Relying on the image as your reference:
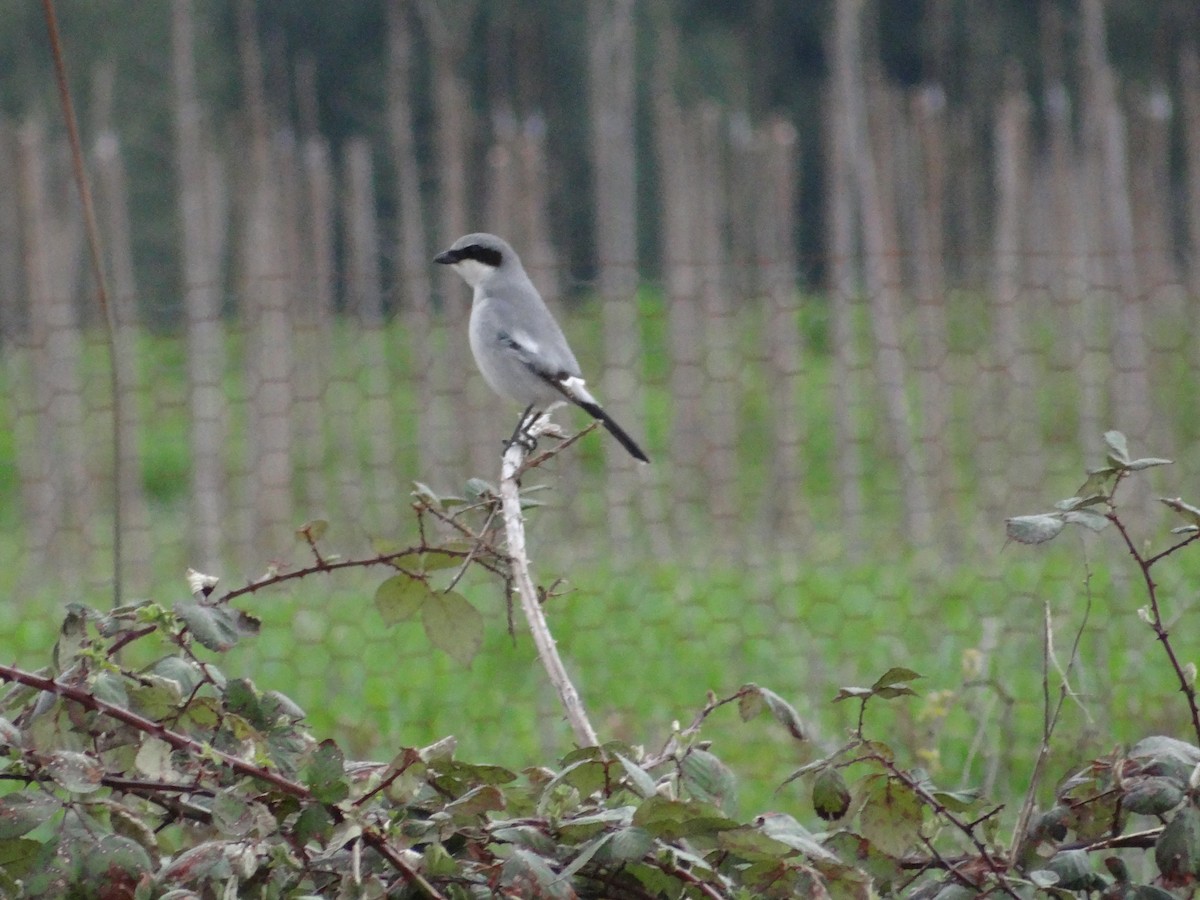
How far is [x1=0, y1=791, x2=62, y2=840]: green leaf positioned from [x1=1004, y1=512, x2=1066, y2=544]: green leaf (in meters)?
0.73

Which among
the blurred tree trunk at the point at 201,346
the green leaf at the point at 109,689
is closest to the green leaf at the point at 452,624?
the green leaf at the point at 109,689

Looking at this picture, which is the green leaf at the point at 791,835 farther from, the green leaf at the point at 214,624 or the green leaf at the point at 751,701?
the green leaf at the point at 214,624

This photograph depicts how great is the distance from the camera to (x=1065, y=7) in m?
21.2

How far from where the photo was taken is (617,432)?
3156mm

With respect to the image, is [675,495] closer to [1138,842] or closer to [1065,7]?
[1138,842]

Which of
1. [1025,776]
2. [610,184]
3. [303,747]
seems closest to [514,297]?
[1025,776]

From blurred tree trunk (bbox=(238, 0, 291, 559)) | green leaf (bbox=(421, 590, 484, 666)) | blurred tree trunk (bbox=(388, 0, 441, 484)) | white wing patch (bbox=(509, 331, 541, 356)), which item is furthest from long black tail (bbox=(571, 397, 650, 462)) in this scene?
blurred tree trunk (bbox=(238, 0, 291, 559))

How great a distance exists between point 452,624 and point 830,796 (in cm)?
37

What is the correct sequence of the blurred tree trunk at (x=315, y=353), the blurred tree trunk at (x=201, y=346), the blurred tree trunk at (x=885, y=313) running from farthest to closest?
the blurred tree trunk at (x=315, y=353)
the blurred tree trunk at (x=201, y=346)
the blurred tree trunk at (x=885, y=313)

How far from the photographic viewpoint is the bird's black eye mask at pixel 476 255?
13.0 feet

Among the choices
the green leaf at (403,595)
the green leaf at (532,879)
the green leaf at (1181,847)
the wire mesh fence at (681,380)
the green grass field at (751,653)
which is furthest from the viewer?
the wire mesh fence at (681,380)

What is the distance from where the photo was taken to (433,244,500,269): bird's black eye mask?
156 inches

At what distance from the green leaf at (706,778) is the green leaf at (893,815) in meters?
0.13

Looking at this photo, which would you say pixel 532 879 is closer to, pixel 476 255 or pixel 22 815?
pixel 22 815
